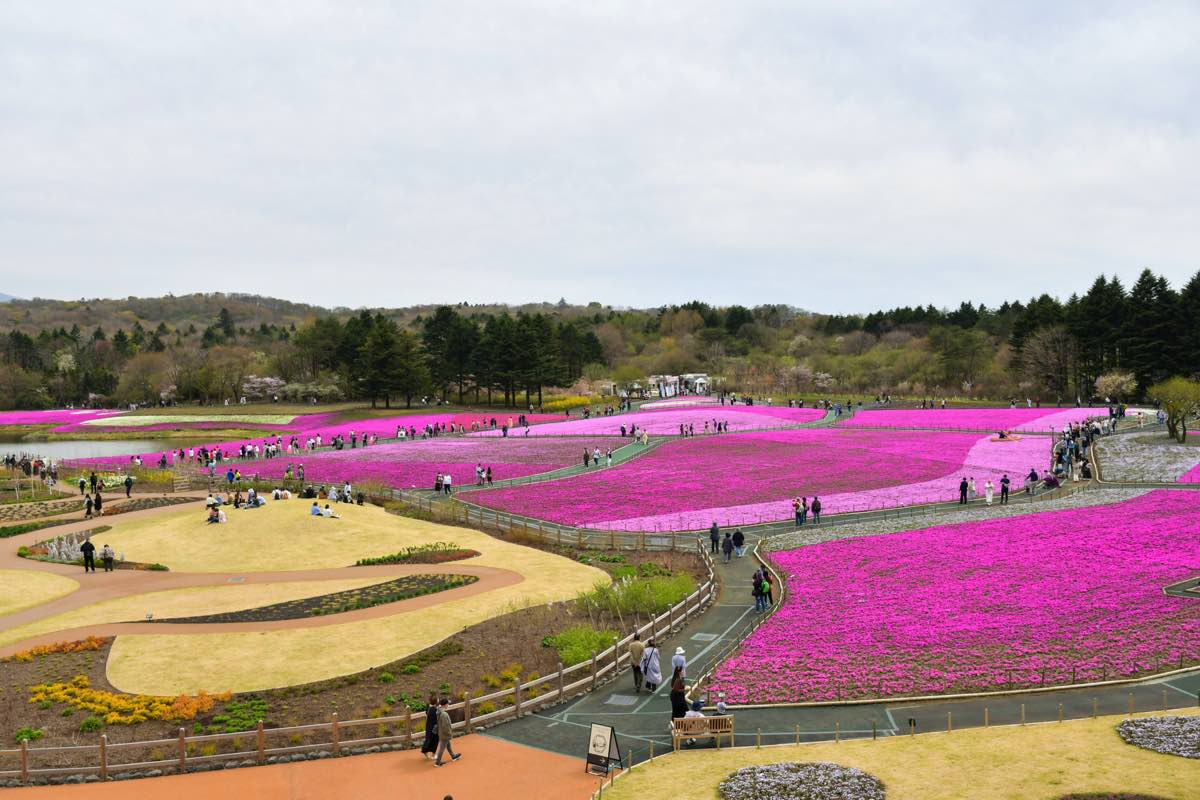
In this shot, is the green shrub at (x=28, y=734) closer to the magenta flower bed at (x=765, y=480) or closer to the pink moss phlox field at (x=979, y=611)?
the pink moss phlox field at (x=979, y=611)

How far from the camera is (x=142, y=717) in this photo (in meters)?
19.9

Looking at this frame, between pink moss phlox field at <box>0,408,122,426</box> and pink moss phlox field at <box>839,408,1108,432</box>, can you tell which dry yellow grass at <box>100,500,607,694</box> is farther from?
pink moss phlox field at <box>0,408,122,426</box>

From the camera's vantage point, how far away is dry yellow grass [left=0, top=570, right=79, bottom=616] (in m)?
30.1

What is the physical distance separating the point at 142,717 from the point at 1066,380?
11233 centimetres

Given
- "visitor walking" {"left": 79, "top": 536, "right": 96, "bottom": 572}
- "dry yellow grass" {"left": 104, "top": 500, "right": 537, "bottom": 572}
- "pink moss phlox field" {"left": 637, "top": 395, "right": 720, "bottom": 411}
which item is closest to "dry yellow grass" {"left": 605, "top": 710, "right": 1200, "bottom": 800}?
"dry yellow grass" {"left": 104, "top": 500, "right": 537, "bottom": 572}

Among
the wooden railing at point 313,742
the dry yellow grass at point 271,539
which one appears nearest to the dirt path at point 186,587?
the dry yellow grass at point 271,539

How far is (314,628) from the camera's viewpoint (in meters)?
27.2

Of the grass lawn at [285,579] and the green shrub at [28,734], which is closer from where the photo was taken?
the green shrub at [28,734]

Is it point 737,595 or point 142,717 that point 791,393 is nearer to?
point 737,595

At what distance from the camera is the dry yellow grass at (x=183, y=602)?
27.7 meters

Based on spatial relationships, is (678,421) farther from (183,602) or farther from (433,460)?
(183,602)

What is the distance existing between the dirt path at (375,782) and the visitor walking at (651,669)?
170 inches

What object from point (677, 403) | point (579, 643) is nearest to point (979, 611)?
point (579, 643)

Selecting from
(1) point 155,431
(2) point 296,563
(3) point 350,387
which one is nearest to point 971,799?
(2) point 296,563
